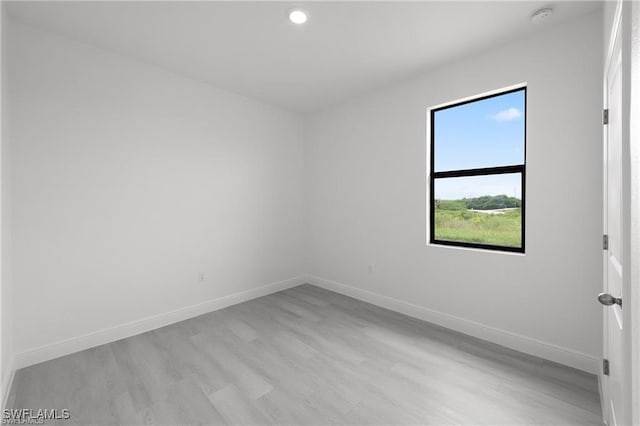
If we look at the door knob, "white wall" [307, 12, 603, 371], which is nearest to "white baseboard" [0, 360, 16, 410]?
"white wall" [307, 12, 603, 371]

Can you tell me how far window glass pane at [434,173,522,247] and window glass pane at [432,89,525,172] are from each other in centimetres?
17

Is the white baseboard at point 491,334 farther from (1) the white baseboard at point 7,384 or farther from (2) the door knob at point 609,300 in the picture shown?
(1) the white baseboard at point 7,384

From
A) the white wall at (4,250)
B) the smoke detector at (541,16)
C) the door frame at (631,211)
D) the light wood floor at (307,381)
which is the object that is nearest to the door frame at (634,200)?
the door frame at (631,211)

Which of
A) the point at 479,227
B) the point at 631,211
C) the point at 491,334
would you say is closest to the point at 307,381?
the point at 491,334

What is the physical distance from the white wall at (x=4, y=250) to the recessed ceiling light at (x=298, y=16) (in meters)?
2.04

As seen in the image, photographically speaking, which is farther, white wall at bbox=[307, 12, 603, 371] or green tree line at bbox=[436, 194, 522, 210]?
green tree line at bbox=[436, 194, 522, 210]

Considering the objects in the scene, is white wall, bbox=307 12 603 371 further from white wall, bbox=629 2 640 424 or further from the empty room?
white wall, bbox=629 2 640 424

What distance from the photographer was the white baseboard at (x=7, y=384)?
1.86m

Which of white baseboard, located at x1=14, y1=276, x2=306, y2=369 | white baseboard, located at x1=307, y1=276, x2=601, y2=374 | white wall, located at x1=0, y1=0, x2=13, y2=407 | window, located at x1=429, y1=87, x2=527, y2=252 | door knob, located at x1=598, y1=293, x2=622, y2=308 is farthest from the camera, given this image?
window, located at x1=429, y1=87, x2=527, y2=252

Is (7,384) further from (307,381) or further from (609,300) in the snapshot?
(609,300)

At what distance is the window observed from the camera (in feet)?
8.70

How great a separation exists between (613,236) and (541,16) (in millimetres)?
1762

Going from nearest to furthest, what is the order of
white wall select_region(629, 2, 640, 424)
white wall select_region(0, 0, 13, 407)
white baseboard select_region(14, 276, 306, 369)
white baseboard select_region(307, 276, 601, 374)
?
white wall select_region(629, 2, 640, 424), white wall select_region(0, 0, 13, 407), white baseboard select_region(307, 276, 601, 374), white baseboard select_region(14, 276, 306, 369)

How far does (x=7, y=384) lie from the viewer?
1998 millimetres
